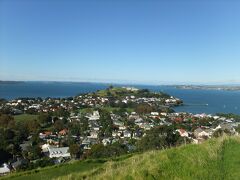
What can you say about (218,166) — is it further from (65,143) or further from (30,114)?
(30,114)

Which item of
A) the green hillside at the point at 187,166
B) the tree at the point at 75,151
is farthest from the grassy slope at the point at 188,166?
the tree at the point at 75,151

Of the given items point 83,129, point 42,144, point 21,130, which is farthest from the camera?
point 83,129

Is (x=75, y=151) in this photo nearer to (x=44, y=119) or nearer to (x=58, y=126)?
(x=58, y=126)

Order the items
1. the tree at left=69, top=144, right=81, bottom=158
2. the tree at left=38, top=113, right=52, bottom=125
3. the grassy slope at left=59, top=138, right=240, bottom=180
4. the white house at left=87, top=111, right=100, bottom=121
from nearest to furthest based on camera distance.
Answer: the grassy slope at left=59, top=138, right=240, bottom=180 < the tree at left=69, top=144, right=81, bottom=158 < the tree at left=38, top=113, right=52, bottom=125 < the white house at left=87, top=111, right=100, bottom=121

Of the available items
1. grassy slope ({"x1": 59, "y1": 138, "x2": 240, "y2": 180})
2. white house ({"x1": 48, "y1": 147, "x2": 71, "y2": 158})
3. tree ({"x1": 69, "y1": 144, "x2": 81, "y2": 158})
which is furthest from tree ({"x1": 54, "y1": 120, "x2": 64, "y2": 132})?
grassy slope ({"x1": 59, "y1": 138, "x2": 240, "y2": 180})

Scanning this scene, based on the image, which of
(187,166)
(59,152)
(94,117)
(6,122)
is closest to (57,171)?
(187,166)

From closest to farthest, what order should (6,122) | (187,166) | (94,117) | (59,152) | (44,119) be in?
(187,166), (59,152), (6,122), (44,119), (94,117)

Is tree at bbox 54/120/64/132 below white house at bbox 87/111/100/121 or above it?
above

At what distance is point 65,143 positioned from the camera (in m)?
32.3

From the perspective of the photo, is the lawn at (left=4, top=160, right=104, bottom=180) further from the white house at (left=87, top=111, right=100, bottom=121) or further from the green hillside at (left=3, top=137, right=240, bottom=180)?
the white house at (left=87, top=111, right=100, bottom=121)

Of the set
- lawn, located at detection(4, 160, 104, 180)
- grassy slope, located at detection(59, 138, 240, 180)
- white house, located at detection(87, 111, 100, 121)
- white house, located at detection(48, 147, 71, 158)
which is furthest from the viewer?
white house, located at detection(87, 111, 100, 121)

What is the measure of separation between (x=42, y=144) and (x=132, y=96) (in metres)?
60.0

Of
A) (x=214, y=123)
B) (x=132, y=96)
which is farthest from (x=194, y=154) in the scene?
(x=132, y=96)

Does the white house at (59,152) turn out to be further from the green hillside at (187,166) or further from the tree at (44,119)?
the tree at (44,119)
